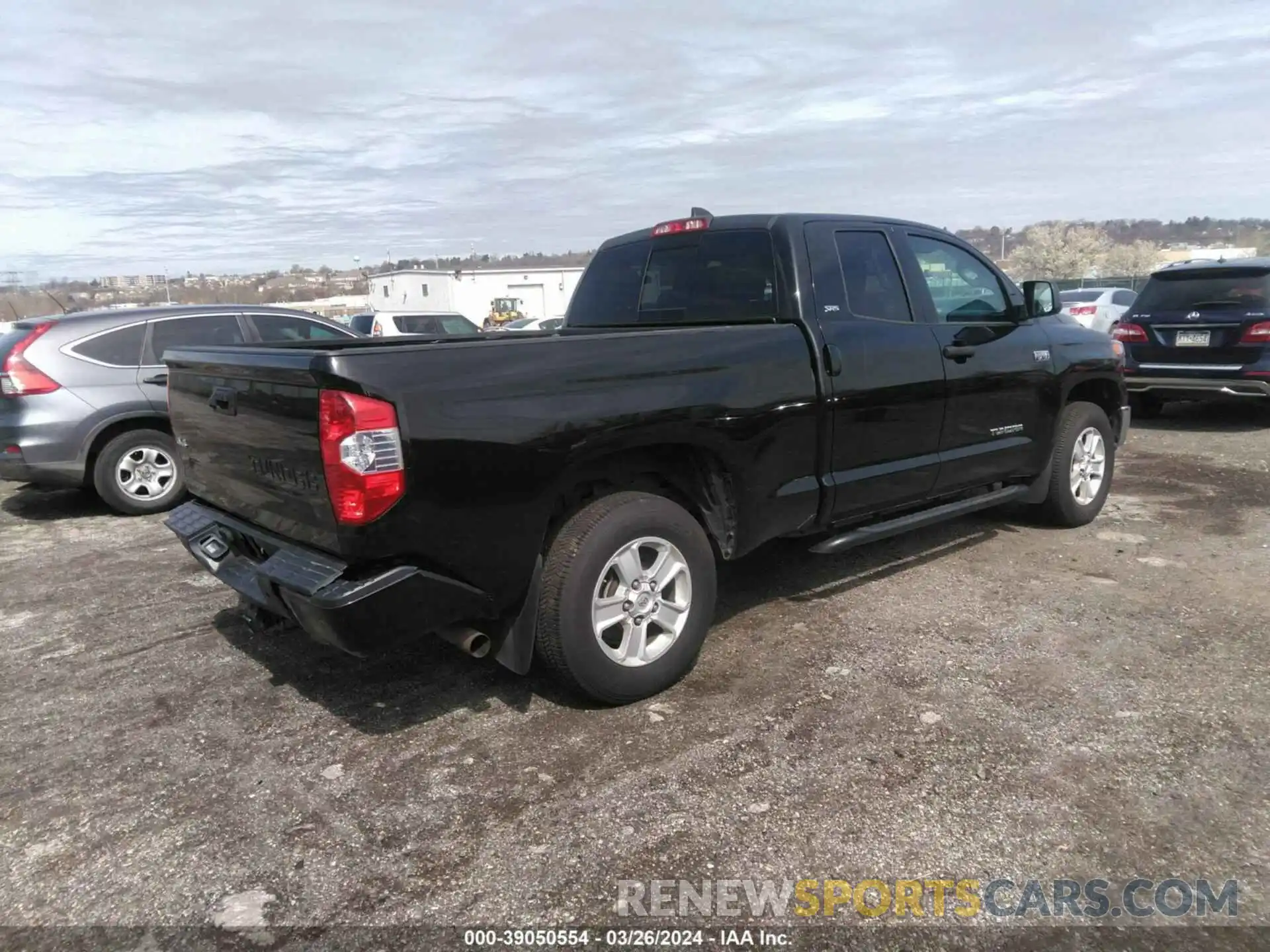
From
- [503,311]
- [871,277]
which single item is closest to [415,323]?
[871,277]

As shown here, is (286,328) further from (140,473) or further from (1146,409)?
(1146,409)

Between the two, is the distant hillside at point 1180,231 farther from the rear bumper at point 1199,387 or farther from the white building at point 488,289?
the rear bumper at point 1199,387

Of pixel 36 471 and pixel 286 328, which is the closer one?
pixel 36 471

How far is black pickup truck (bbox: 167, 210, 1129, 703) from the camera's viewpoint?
2.82 metres

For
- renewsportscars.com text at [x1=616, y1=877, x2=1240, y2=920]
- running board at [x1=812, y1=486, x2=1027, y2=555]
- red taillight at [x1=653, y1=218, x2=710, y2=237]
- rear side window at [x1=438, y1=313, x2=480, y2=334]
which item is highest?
red taillight at [x1=653, y1=218, x2=710, y2=237]

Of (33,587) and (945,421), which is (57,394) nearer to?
(33,587)

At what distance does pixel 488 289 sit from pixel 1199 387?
134 feet

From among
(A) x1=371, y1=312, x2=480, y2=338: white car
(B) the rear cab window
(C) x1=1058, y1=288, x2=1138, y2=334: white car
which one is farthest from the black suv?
(A) x1=371, y1=312, x2=480, y2=338: white car

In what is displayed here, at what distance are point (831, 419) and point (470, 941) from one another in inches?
104

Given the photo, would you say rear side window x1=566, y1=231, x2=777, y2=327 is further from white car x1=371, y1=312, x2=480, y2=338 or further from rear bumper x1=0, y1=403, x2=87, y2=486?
white car x1=371, y1=312, x2=480, y2=338

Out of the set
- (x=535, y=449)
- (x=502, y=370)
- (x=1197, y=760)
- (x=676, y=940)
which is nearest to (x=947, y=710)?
(x=1197, y=760)

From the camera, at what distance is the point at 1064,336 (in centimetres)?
551

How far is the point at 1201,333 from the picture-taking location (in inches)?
359

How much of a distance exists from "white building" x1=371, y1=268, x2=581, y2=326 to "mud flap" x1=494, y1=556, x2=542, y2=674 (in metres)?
43.2
